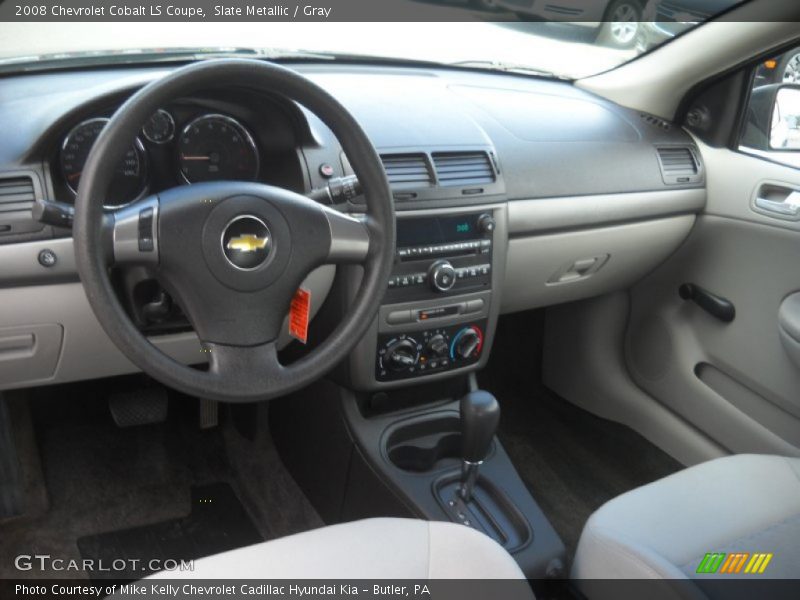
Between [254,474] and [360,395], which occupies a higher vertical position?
[360,395]

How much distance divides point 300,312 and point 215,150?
37cm

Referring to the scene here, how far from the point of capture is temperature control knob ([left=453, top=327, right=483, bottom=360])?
74.5 inches

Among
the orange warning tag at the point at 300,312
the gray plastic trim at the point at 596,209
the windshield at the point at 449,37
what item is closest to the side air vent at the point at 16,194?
the windshield at the point at 449,37

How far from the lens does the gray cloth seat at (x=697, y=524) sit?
1251 millimetres

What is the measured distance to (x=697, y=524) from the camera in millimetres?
1344

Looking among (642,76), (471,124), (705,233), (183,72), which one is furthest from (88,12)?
(705,233)

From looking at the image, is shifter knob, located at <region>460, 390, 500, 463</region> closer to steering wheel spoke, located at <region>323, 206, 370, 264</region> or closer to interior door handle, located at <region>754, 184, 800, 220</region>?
steering wheel spoke, located at <region>323, 206, 370, 264</region>

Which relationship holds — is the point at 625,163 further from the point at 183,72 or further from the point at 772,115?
the point at 183,72

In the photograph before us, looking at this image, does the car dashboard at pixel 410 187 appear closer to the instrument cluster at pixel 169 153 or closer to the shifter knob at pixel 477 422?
the instrument cluster at pixel 169 153

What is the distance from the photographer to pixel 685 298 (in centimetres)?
241

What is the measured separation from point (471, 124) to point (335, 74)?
35cm

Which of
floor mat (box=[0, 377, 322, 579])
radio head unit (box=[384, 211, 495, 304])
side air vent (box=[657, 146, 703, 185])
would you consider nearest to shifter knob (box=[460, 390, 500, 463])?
radio head unit (box=[384, 211, 495, 304])

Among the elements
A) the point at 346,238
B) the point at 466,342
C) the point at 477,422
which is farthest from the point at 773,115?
the point at 346,238

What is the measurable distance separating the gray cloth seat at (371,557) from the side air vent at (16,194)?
26.4 inches
